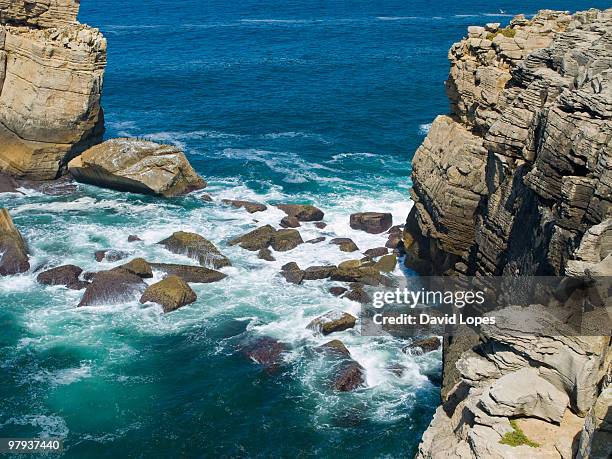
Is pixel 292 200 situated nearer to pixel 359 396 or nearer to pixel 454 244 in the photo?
pixel 454 244

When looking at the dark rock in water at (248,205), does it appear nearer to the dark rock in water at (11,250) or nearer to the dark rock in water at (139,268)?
the dark rock in water at (139,268)

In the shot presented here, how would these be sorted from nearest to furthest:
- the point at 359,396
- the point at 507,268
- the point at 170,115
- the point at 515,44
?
the point at 507,268 < the point at 359,396 < the point at 515,44 < the point at 170,115

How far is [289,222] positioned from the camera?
6450 centimetres

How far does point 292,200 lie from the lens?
70625mm

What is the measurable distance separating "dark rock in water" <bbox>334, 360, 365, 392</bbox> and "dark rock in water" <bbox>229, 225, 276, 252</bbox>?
1797 cm

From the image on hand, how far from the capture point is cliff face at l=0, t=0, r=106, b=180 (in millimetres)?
69562

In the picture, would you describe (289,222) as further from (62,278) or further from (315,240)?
(62,278)

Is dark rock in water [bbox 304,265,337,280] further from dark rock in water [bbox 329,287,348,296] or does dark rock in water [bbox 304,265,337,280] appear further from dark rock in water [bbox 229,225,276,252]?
dark rock in water [bbox 229,225,276,252]

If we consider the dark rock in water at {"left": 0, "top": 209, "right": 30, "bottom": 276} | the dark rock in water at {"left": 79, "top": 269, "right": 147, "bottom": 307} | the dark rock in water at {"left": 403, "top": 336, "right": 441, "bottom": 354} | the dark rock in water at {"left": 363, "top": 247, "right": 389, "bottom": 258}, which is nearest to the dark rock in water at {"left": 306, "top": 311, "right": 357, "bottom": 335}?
the dark rock in water at {"left": 403, "top": 336, "right": 441, "bottom": 354}

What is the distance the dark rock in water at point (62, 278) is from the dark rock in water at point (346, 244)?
1867 centimetres

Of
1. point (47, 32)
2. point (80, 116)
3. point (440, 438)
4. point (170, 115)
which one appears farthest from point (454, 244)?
point (170, 115)

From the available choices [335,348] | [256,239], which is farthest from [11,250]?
[335,348]

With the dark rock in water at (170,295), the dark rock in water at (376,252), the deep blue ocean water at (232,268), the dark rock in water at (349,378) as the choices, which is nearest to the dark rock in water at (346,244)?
the deep blue ocean water at (232,268)

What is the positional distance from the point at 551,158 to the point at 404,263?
2471 cm
